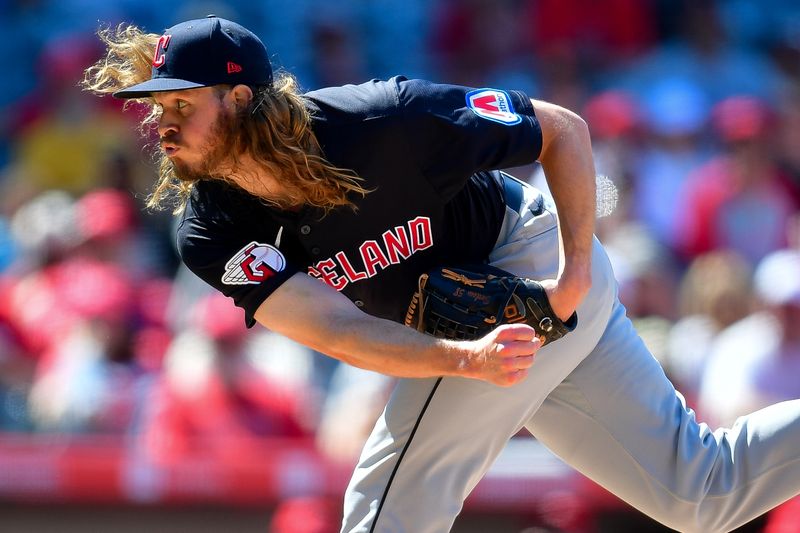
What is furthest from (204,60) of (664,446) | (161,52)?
(664,446)

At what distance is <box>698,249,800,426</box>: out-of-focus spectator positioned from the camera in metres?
4.51

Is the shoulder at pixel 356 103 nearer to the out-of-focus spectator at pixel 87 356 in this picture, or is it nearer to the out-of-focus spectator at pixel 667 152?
the out-of-focus spectator at pixel 87 356

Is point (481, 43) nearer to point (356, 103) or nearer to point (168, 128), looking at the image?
point (356, 103)

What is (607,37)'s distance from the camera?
6.57 meters

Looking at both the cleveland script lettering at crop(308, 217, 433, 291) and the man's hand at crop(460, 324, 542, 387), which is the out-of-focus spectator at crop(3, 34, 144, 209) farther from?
the man's hand at crop(460, 324, 542, 387)

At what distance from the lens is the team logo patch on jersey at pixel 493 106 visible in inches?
112

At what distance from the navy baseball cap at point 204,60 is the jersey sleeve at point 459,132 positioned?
0.35m

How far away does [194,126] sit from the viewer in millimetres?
2641

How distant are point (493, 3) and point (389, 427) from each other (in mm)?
4342

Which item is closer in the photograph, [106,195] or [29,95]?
[106,195]

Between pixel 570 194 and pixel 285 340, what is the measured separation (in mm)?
2479

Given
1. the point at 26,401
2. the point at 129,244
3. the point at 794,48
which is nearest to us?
the point at 26,401

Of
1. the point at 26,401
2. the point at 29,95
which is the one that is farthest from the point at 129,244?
the point at 29,95

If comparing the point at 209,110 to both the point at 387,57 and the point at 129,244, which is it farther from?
the point at 387,57
